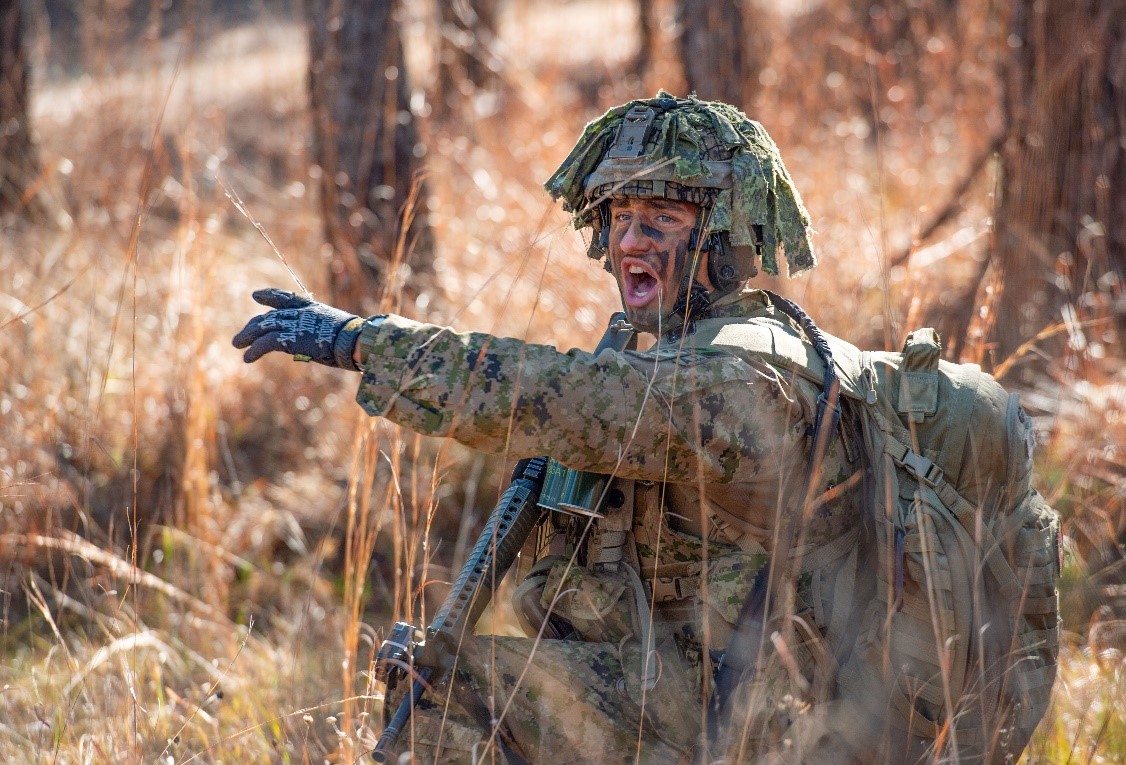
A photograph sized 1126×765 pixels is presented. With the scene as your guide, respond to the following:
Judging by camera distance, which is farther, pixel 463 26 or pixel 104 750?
pixel 463 26

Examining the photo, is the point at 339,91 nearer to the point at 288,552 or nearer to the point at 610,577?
the point at 288,552

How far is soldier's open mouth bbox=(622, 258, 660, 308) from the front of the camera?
8.72 feet

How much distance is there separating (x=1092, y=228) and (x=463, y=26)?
9544mm

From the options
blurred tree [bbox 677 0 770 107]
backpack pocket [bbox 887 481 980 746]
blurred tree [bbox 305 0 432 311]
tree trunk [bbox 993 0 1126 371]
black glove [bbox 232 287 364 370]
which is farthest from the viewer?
blurred tree [bbox 677 0 770 107]

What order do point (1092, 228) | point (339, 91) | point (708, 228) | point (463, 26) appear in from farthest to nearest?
point (463, 26)
point (339, 91)
point (1092, 228)
point (708, 228)

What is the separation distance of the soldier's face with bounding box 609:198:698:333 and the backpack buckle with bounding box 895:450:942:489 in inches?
24.6

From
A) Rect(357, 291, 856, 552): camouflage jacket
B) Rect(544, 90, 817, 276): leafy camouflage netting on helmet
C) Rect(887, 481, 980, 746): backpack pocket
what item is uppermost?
Rect(544, 90, 817, 276): leafy camouflage netting on helmet

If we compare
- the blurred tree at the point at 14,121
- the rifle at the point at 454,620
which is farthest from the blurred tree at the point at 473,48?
the rifle at the point at 454,620

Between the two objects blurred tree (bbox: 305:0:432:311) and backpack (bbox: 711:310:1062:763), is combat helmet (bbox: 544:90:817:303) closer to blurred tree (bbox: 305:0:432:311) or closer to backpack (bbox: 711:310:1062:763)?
backpack (bbox: 711:310:1062:763)

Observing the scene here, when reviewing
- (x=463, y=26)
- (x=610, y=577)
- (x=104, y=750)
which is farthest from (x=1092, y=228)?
(x=463, y=26)

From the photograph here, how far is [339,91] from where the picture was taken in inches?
222

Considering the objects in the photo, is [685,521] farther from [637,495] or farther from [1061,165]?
[1061,165]

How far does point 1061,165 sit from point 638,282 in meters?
3.36

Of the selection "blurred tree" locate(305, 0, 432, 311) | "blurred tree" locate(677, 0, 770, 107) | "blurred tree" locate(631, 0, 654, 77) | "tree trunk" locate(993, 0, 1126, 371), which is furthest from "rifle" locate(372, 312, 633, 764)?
"blurred tree" locate(631, 0, 654, 77)
